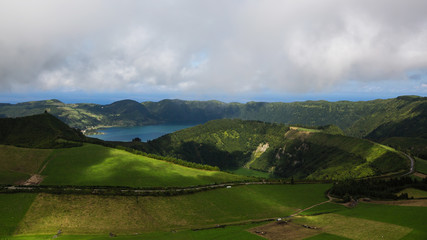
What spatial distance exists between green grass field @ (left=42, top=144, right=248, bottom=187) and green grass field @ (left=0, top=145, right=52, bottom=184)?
6.34m

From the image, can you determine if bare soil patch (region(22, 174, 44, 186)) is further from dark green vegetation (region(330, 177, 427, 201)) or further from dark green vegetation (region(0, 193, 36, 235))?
dark green vegetation (region(330, 177, 427, 201))

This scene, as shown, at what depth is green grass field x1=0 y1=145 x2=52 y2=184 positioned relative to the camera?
131375 mm

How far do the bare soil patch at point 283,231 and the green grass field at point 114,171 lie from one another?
2611 inches

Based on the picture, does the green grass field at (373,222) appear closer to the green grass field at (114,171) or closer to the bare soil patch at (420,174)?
the green grass field at (114,171)

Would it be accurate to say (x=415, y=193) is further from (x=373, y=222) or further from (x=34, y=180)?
(x=34, y=180)

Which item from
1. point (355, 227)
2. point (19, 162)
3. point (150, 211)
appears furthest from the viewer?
point (19, 162)

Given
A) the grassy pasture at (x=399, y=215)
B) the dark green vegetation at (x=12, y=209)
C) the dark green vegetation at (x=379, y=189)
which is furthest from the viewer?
the dark green vegetation at (x=379, y=189)

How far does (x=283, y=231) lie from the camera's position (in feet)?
251

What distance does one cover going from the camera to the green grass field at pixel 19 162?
131375mm

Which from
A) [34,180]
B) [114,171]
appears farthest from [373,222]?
[34,180]

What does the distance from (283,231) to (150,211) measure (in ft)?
166

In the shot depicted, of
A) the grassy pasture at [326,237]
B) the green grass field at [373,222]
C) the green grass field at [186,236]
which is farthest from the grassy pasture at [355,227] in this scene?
the green grass field at [186,236]

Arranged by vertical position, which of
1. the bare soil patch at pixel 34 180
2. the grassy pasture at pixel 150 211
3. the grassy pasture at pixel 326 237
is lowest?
the grassy pasture at pixel 150 211

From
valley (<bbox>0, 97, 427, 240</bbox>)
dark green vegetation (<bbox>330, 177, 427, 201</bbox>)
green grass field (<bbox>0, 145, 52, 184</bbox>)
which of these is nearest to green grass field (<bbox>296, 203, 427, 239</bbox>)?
valley (<bbox>0, 97, 427, 240</bbox>)
